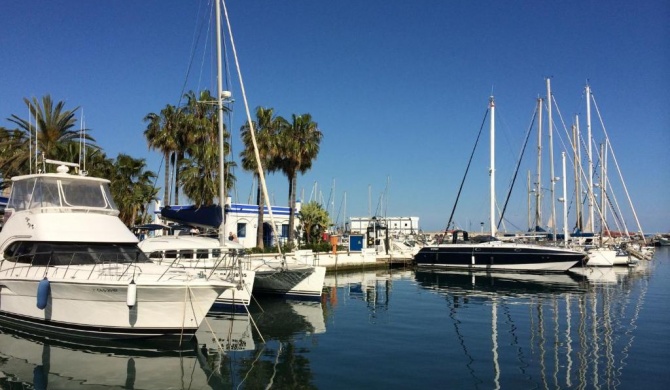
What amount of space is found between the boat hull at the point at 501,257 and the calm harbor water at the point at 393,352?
14.7m

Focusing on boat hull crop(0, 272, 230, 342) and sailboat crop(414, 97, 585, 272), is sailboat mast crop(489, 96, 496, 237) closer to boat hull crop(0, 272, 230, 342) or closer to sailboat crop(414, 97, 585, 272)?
sailboat crop(414, 97, 585, 272)

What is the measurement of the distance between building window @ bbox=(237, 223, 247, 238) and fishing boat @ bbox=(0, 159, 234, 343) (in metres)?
24.9

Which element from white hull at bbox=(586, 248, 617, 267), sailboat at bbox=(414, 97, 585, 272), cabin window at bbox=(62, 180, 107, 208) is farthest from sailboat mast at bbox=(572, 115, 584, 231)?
cabin window at bbox=(62, 180, 107, 208)

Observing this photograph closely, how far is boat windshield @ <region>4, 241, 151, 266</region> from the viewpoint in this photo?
1495cm

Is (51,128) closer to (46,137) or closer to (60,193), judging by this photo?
(46,137)

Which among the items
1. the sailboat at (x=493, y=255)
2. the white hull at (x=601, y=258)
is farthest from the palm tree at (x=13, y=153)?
the white hull at (x=601, y=258)

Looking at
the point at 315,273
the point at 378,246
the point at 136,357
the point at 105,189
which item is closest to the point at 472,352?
the point at 136,357

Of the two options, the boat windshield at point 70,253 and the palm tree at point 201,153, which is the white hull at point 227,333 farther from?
the palm tree at point 201,153

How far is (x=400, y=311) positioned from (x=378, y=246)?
106 ft

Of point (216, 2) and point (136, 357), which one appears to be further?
point (216, 2)

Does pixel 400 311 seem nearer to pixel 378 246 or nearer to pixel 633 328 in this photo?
pixel 633 328

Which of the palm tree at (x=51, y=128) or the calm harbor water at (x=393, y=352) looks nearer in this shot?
the calm harbor water at (x=393, y=352)

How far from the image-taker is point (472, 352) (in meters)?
13.6

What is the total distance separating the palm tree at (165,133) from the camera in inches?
1439
